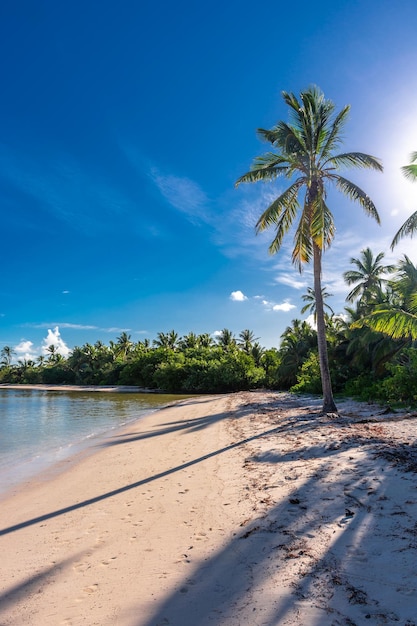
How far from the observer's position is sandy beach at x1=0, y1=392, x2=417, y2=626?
2549mm

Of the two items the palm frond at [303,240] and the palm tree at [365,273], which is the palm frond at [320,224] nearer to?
the palm frond at [303,240]

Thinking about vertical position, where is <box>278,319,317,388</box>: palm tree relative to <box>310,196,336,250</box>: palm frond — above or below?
below

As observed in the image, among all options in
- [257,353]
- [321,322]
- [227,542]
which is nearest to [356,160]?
[321,322]

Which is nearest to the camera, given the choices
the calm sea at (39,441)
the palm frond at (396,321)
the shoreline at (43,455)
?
the shoreline at (43,455)

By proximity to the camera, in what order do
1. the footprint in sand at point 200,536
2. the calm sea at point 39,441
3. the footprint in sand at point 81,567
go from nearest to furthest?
the footprint in sand at point 81,567 → the footprint in sand at point 200,536 → the calm sea at point 39,441

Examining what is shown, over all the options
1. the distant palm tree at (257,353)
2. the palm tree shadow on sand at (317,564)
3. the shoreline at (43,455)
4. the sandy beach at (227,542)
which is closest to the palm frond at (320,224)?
the sandy beach at (227,542)

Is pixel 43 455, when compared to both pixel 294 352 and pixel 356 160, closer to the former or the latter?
pixel 356 160

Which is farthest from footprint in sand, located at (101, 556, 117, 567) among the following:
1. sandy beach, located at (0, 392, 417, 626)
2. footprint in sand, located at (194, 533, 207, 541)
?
footprint in sand, located at (194, 533, 207, 541)

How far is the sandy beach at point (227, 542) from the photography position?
100 inches

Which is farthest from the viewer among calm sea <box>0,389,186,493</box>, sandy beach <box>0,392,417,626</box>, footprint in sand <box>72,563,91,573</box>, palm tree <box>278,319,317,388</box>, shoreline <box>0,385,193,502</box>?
palm tree <box>278,319,317,388</box>

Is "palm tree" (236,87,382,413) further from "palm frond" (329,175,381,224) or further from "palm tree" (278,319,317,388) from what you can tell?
"palm tree" (278,319,317,388)

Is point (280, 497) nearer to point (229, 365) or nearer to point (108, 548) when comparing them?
point (108, 548)

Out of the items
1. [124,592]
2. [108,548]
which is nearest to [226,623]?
[124,592]

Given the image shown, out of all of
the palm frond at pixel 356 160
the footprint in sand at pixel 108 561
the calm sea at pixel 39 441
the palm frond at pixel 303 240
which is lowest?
the calm sea at pixel 39 441
